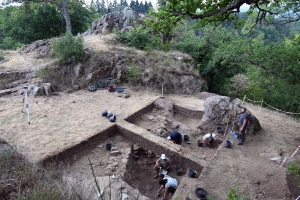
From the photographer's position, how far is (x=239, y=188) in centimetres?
501

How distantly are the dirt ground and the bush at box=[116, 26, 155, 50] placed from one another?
16.5 feet

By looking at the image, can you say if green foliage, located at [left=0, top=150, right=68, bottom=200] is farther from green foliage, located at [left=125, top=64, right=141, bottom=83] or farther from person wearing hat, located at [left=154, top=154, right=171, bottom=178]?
green foliage, located at [left=125, top=64, right=141, bottom=83]

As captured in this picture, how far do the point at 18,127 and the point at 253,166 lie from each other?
25.7ft

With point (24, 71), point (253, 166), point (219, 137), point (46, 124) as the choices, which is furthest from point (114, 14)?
point (253, 166)

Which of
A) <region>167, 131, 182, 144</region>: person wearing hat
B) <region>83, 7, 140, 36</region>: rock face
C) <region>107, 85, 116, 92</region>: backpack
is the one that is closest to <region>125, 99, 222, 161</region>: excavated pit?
<region>167, 131, 182, 144</region>: person wearing hat

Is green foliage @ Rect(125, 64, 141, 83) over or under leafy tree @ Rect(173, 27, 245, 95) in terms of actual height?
under

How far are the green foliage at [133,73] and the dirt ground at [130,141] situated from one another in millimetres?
1604

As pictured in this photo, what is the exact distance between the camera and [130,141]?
7523 mm

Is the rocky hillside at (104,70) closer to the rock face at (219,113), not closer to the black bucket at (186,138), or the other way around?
the rock face at (219,113)

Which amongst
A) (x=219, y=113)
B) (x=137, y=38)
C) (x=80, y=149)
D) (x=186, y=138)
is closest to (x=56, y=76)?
(x=137, y=38)

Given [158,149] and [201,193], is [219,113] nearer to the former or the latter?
[158,149]

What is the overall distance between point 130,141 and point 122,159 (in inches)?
43.5

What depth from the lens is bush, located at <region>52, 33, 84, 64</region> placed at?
467 inches

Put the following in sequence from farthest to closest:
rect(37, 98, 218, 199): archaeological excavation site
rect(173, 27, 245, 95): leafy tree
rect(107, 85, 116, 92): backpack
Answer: rect(173, 27, 245, 95): leafy tree, rect(107, 85, 116, 92): backpack, rect(37, 98, 218, 199): archaeological excavation site
